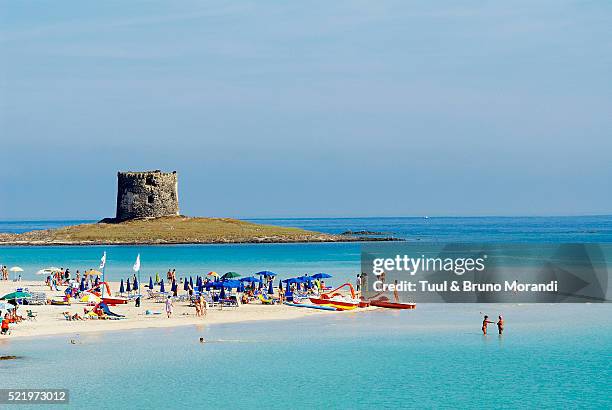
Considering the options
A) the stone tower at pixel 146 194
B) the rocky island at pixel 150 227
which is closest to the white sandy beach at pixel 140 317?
the rocky island at pixel 150 227

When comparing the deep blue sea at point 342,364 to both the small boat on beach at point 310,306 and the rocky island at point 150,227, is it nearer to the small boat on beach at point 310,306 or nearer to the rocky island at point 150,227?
the small boat on beach at point 310,306

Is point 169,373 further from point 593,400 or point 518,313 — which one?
point 518,313

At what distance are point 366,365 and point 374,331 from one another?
24.1 ft

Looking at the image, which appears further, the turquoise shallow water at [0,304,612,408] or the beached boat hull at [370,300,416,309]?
the beached boat hull at [370,300,416,309]

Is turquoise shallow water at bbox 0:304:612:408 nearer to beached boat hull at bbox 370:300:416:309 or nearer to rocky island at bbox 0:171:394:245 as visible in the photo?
beached boat hull at bbox 370:300:416:309

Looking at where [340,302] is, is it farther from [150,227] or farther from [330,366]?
[150,227]

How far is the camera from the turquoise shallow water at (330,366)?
26781 millimetres

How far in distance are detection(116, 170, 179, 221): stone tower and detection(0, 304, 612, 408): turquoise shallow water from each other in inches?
3238

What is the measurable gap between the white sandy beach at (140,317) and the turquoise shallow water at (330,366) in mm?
1709

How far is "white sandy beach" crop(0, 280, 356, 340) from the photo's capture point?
38125 mm

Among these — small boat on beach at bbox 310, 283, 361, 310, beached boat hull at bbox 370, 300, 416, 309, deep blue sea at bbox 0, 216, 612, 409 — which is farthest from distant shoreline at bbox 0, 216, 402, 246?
deep blue sea at bbox 0, 216, 612, 409

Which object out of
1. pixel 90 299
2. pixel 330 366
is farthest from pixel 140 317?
pixel 330 366

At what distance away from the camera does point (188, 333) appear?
124ft

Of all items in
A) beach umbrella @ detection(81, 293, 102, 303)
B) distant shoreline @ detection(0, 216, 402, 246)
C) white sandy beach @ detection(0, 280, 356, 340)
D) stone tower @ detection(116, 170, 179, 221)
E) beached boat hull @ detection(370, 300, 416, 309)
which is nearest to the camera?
white sandy beach @ detection(0, 280, 356, 340)
